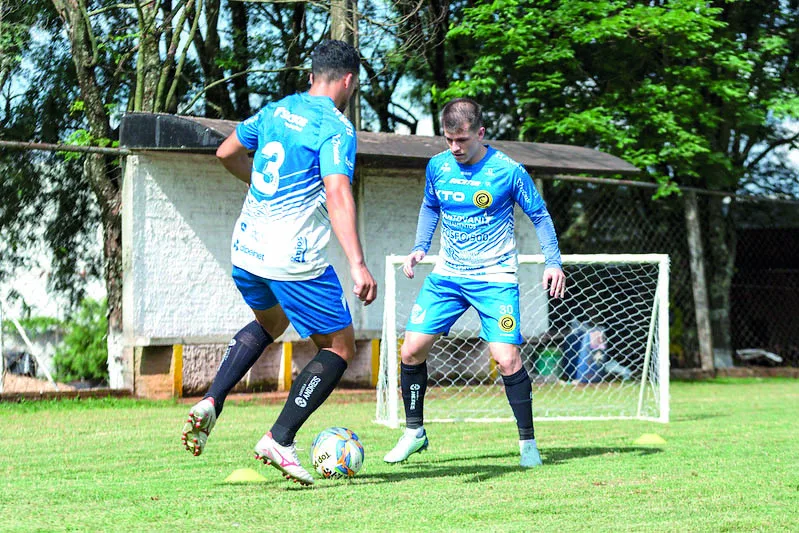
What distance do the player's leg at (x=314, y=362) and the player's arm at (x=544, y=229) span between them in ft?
4.73

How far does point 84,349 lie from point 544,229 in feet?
22.4

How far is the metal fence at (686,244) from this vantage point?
15.7 m

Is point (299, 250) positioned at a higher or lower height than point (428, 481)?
higher

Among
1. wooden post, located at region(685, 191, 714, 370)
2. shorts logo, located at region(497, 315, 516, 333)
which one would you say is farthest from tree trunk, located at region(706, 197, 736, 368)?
shorts logo, located at region(497, 315, 516, 333)

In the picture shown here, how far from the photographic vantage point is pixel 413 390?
21.6ft

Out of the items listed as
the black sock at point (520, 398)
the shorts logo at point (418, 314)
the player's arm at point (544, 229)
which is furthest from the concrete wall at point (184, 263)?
the player's arm at point (544, 229)

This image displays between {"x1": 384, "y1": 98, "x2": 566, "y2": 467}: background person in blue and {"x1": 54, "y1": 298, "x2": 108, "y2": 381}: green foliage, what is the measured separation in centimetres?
608

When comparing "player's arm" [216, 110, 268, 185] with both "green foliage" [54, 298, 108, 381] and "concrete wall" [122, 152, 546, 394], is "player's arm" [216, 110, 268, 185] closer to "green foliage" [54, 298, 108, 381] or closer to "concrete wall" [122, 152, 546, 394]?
"concrete wall" [122, 152, 546, 394]

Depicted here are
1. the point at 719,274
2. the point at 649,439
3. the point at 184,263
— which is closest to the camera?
the point at 649,439

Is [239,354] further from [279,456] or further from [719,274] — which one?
[719,274]

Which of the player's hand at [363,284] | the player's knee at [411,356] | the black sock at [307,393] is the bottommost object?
the black sock at [307,393]

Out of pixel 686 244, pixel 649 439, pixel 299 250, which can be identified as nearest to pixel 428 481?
pixel 299 250

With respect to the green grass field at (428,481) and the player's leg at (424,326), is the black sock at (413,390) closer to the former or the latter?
the player's leg at (424,326)

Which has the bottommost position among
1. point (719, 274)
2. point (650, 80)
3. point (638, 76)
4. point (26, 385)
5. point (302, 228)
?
point (26, 385)
